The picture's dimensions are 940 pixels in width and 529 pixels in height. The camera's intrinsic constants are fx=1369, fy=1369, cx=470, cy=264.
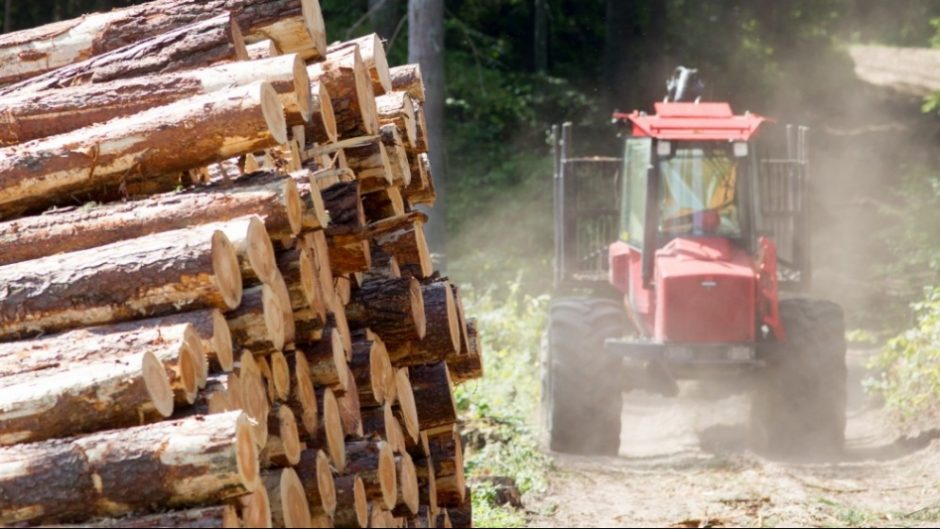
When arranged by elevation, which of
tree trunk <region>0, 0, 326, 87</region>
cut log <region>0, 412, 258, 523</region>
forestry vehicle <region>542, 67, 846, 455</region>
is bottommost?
forestry vehicle <region>542, 67, 846, 455</region>

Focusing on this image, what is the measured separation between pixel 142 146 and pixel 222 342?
3.80 feet

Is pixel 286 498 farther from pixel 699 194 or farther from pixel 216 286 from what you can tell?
pixel 699 194

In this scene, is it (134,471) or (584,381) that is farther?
(584,381)

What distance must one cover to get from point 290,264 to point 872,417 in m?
8.50

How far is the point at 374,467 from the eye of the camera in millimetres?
5816

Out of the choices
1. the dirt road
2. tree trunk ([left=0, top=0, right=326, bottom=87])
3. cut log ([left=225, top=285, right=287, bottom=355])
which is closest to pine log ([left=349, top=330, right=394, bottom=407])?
cut log ([left=225, top=285, right=287, bottom=355])

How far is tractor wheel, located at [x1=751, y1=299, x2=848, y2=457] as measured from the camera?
11156 mm

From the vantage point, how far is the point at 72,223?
5520mm

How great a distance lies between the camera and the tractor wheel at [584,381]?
11.1 m

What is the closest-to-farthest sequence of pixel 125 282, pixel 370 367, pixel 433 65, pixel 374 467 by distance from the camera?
pixel 125 282 < pixel 374 467 < pixel 370 367 < pixel 433 65

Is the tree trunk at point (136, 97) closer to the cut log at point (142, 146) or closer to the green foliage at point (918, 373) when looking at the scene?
the cut log at point (142, 146)

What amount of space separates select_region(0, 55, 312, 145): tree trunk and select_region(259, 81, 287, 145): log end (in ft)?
0.60

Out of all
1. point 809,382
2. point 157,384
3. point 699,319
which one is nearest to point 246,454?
point 157,384

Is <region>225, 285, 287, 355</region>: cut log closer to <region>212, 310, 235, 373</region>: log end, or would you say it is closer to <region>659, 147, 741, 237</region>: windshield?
<region>212, 310, 235, 373</region>: log end
